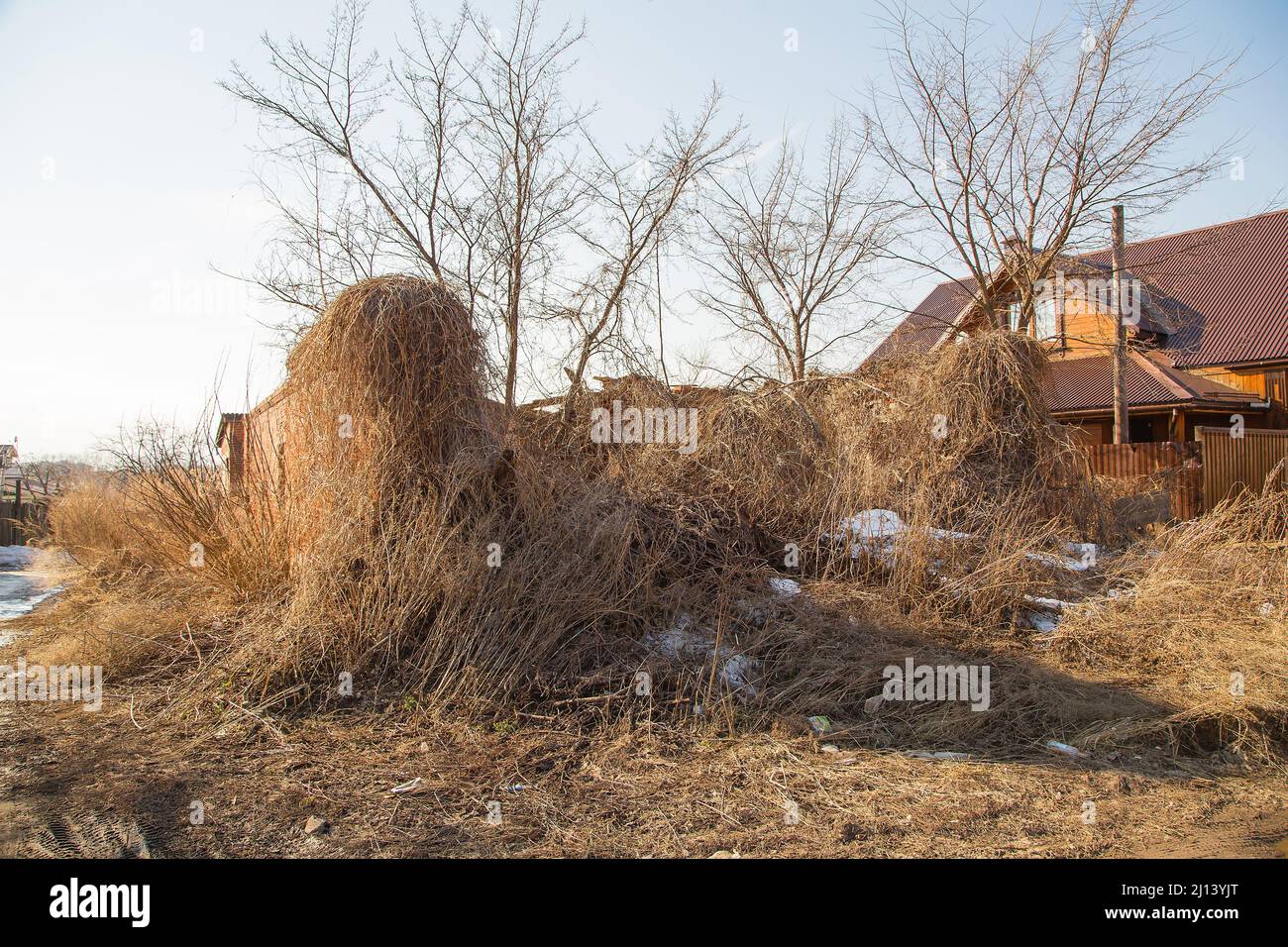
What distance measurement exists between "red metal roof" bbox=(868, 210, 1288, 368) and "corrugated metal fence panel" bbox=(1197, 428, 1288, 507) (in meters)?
5.95

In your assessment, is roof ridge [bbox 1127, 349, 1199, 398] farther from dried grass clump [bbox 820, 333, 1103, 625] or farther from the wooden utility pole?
dried grass clump [bbox 820, 333, 1103, 625]

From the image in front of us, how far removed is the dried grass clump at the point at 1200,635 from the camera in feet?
17.7

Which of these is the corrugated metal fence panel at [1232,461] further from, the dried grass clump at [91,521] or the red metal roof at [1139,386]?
the dried grass clump at [91,521]

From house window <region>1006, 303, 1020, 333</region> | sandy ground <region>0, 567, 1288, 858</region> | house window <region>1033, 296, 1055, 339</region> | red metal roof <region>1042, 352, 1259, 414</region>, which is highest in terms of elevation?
house window <region>1033, 296, 1055, 339</region>

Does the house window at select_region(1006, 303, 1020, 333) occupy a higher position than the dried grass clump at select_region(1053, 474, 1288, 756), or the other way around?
the house window at select_region(1006, 303, 1020, 333)

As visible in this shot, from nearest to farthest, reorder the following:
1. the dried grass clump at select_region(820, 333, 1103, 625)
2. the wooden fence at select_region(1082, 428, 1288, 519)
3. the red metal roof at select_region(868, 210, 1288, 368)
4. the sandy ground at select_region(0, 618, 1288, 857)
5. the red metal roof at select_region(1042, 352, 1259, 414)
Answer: the sandy ground at select_region(0, 618, 1288, 857) < the dried grass clump at select_region(820, 333, 1103, 625) < the wooden fence at select_region(1082, 428, 1288, 519) < the red metal roof at select_region(1042, 352, 1259, 414) < the red metal roof at select_region(868, 210, 1288, 368)

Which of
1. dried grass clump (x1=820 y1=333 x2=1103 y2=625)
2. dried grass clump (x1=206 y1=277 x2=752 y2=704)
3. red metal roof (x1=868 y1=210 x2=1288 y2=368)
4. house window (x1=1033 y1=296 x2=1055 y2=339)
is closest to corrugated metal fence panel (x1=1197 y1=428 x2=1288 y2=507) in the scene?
dried grass clump (x1=820 y1=333 x2=1103 y2=625)

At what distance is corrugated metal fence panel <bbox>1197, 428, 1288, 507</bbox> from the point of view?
13102 mm

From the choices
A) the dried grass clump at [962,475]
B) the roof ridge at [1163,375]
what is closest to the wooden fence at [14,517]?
the dried grass clump at [962,475]

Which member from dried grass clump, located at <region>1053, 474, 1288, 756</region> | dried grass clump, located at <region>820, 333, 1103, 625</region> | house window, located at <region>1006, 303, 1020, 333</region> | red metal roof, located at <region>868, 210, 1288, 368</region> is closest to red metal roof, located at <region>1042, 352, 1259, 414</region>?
red metal roof, located at <region>868, 210, 1288, 368</region>

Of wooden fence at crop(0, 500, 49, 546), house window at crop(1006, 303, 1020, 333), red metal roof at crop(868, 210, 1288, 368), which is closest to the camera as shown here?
house window at crop(1006, 303, 1020, 333)

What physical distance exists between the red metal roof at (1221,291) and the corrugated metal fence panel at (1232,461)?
5947 millimetres

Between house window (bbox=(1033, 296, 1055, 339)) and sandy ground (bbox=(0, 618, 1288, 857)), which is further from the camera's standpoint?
house window (bbox=(1033, 296, 1055, 339))
